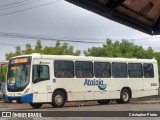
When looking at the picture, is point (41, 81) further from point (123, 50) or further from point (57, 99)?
point (123, 50)

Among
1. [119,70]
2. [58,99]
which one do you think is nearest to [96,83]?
[119,70]

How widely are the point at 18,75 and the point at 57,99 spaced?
269 cm

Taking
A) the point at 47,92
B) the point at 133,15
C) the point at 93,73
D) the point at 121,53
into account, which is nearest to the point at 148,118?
the point at 133,15

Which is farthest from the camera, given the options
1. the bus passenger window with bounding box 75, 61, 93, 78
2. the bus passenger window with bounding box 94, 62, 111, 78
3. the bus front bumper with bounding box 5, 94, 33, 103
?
the bus passenger window with bounding box 94, 62, 111, 78

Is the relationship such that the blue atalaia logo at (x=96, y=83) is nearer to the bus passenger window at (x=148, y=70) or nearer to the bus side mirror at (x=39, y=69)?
the bus side mirror at (x=39, y=69)

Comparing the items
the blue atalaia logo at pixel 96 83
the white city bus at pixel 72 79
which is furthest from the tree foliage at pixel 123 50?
the blue atalaia logo at pixel 96 83

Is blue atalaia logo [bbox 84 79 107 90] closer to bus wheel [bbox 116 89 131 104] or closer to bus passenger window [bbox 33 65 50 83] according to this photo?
bus wheel [bbox 116 89 131 104]

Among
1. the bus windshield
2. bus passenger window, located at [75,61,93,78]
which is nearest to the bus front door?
the bus windshield

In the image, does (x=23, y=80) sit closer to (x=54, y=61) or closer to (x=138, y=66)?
(x=54, y=61)

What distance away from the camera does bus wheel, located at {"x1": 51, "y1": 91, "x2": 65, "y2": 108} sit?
78.9ft

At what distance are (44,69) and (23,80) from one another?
4.51 ft

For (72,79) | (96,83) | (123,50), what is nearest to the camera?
(72,79)

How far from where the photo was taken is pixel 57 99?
2417cm

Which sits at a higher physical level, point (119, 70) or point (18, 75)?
point (119, 70)
